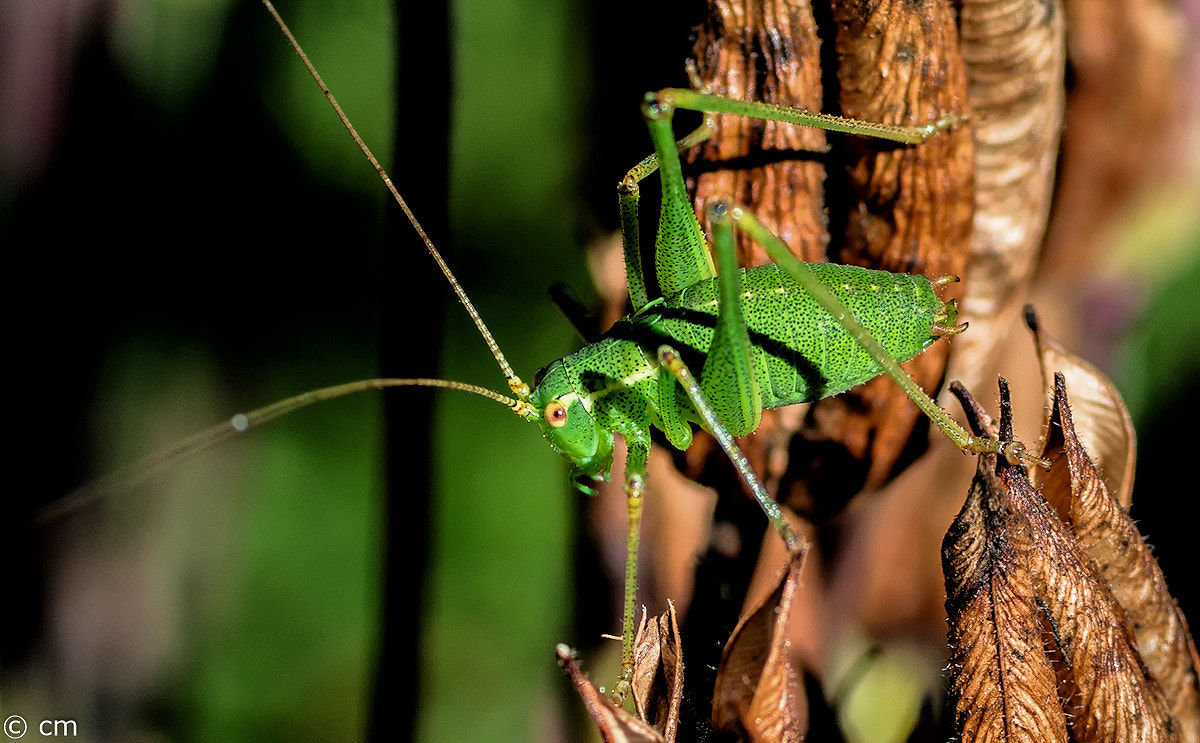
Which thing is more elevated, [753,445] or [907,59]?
[907,59]

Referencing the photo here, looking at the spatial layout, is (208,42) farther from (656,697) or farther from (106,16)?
(656,697)

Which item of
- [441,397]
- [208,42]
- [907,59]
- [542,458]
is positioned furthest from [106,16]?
[907,59]

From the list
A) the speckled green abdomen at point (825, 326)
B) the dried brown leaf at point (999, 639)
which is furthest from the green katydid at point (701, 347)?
the dried brown leaf at point (999, 639)

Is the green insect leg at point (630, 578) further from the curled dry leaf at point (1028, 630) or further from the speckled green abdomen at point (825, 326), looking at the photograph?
the curled dry leaf at point (1028, 630)

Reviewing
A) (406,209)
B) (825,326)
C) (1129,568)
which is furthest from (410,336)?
(1129,568)

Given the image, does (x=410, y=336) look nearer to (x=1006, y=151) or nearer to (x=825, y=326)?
(x=825, y=326)

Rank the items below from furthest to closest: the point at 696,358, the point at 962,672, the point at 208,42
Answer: the point at 208,42 → the point at 696,358 → the point at 962,672

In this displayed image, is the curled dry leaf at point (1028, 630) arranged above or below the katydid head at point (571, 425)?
below
